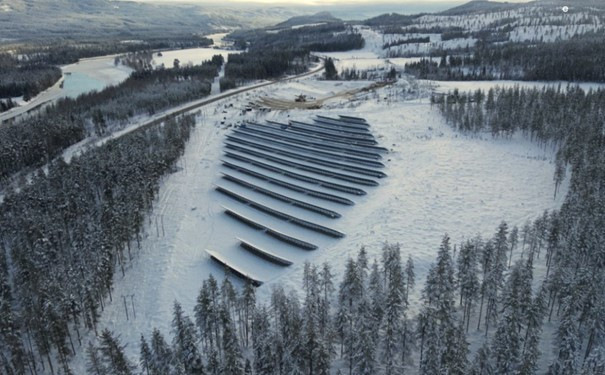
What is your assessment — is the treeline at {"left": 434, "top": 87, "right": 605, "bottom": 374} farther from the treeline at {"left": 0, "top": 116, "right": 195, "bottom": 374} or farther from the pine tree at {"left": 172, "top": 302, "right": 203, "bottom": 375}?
the treeline at {"left": 0, "top": 116, "right": 195, "bottom": 374}

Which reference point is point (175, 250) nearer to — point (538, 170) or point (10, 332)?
point (10, 332)

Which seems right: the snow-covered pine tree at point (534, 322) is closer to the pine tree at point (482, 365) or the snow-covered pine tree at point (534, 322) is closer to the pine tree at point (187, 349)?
the pine tree at point (482, 365)

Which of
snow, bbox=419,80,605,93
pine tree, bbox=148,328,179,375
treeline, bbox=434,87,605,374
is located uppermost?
snow, bbox=419,80,605,93

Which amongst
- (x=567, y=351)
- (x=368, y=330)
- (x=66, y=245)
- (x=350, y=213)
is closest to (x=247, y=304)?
(x=368, y=330)

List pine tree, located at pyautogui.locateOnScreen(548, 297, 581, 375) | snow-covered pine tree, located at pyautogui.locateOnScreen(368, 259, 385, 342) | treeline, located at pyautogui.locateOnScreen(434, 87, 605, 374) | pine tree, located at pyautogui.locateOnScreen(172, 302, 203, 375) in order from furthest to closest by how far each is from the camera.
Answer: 1. snow-covered pine tree, located at pyautogui.locateOnScreen(368, 259, 385, 342)
2. treeline, located at pyautogui.locateOnScreen(434, 87, 605, 374)
3. pine tree, located at pyautogui.locateOnScreen(172, 302, 203, 375)
4. pine tree, located at pyautogui.locateOnScreen(548, 297, 581, 375)

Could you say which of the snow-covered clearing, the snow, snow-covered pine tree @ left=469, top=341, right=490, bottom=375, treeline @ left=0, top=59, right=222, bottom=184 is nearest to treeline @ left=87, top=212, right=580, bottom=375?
snow-covered pine tree @ left=469, top=341, right=490, bottom=375

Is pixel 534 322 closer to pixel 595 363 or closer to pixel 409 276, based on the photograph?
pixel 595 363
